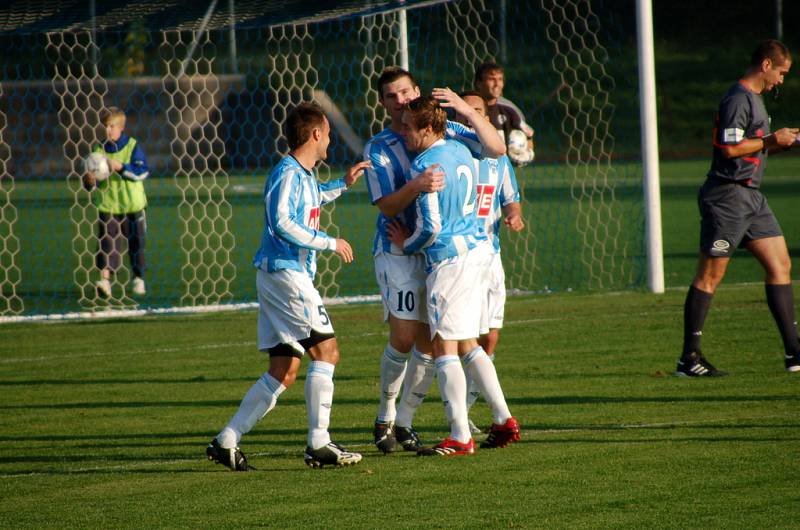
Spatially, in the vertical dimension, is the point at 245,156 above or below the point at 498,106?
below

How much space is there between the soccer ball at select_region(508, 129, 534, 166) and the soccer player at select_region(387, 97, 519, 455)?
8.64ft

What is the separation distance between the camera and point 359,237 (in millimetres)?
19469

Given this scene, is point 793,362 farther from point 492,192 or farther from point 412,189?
point 412,189

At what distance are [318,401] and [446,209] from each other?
3.63 feet

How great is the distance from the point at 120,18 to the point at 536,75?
30591mm

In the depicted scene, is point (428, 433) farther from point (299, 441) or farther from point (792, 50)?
point (792, 50)

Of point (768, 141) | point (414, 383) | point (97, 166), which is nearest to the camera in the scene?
point (414, 383)

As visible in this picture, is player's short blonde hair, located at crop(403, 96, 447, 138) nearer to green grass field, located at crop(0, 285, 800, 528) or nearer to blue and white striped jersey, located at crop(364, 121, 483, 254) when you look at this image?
blue and white striped jersey, located at crop(364, 121, 483, 254)

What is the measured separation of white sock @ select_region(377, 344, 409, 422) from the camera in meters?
6.42

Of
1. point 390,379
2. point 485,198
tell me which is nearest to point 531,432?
point 390,379

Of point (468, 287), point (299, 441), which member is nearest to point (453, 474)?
point (468, 287)

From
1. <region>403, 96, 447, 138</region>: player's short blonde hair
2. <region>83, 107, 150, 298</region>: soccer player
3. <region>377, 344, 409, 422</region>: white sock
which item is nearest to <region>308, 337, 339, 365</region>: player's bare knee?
<region>377, 344, 409, 422</region>: white sock

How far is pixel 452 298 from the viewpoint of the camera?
19.7 ft

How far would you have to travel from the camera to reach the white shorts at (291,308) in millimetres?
5914
